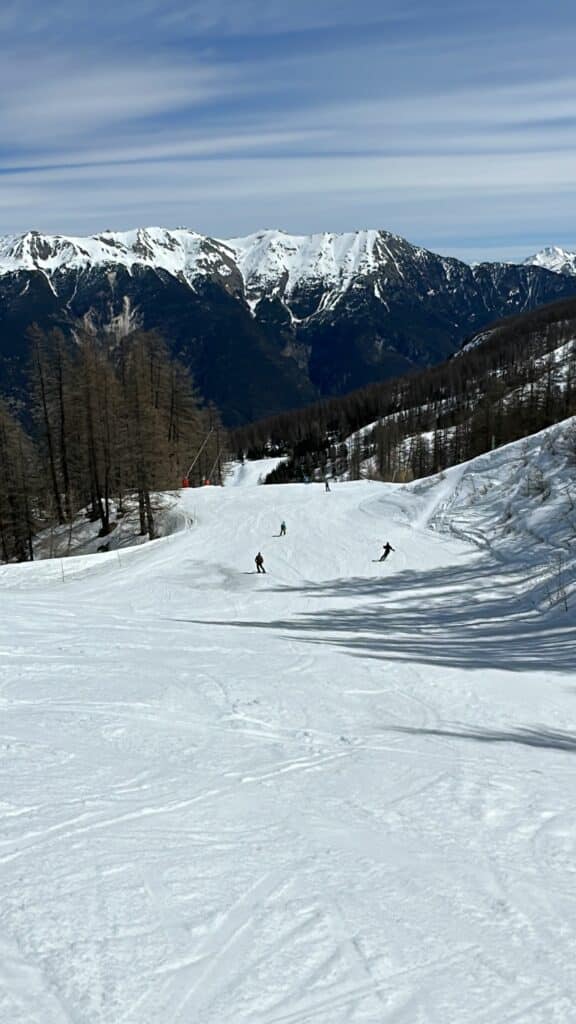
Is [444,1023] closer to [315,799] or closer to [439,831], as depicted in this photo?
[439,831]

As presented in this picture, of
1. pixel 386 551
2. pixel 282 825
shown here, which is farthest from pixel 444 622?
pixel 282 825

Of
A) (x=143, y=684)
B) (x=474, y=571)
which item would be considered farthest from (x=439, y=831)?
(x=474, y=571)

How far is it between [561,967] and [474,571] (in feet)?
82.2

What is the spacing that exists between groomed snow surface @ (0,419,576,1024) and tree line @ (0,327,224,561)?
73.5 ft

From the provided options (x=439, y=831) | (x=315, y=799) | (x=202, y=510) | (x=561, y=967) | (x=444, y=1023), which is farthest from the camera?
(x=202, y=510)

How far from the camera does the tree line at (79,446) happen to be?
135 feet

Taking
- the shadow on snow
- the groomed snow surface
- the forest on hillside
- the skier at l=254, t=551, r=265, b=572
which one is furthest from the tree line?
the forest on hillside

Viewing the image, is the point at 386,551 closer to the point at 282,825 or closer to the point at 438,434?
the point at 282,825

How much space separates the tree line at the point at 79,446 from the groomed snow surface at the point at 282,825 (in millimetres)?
22399

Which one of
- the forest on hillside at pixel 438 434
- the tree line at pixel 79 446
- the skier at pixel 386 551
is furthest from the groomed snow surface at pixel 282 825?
the forest on hillside at pixel 438 434

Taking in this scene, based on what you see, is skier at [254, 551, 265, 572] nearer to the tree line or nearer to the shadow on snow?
the shadow on snow

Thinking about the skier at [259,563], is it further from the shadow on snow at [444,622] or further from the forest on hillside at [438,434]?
the forest on hillside at [438,434]

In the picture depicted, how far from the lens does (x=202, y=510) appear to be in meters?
41.7

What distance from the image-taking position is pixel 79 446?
45.4 metres
